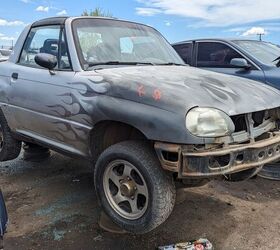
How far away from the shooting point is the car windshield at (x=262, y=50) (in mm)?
5871

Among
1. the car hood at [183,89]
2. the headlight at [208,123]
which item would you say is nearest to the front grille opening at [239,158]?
the headlight at [208,123]

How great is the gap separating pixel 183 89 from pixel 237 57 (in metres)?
3.36

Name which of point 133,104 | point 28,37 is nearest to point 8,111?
point 28,37

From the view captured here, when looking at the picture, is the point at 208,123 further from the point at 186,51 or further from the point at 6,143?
the point at 186,51

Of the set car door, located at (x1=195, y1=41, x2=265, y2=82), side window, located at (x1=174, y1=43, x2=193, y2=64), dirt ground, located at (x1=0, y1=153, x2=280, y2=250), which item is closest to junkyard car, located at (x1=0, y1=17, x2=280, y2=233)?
dirt ground, located at (x1=0, y1=153, x2=280, y2=250)

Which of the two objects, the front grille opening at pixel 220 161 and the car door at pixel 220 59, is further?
the car door at pixel 220 59

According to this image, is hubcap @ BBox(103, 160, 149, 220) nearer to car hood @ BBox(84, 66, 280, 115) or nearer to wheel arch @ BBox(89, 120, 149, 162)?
wheel arch @ BBox(89, 120, 149, 162)

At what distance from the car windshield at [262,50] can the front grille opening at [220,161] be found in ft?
11.0

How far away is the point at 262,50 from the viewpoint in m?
6.22

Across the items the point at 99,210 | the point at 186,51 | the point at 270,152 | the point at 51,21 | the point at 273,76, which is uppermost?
the point at 51,21

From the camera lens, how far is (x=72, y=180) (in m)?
4.80

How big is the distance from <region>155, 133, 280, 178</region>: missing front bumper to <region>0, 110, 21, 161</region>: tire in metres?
2.66

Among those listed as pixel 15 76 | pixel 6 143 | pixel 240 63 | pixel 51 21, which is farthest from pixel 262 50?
pixel 6 143

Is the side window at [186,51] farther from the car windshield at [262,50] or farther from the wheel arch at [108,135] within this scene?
the wheel arch at [108,135]
